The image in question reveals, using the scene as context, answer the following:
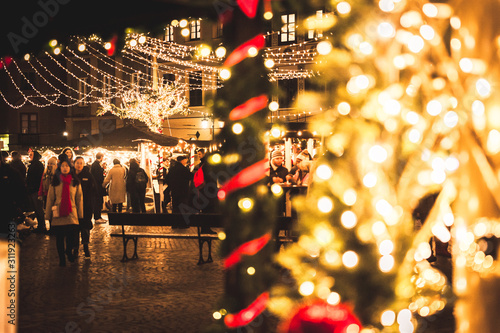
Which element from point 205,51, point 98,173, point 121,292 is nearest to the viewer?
point 205,51

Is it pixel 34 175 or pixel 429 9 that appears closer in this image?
pixel 429 9

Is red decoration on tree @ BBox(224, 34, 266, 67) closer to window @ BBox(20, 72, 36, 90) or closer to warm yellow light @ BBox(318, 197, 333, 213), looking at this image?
warm yellow light @ BBox(318, 197, 333, 213)

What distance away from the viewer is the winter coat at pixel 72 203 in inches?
351

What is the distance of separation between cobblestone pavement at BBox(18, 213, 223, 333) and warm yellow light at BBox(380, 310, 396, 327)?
9.51 feet

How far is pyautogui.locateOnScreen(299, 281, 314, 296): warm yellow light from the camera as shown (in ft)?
10.5

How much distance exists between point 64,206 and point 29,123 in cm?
3826

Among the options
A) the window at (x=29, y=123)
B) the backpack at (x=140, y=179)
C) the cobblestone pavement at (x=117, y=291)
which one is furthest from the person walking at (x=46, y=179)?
the window at (x=29, y=123)

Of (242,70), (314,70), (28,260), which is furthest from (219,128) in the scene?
(28,260)

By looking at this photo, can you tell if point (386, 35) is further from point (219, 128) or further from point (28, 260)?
point (28, 260)

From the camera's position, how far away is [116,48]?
17.1 ft

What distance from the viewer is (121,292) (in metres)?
7.18

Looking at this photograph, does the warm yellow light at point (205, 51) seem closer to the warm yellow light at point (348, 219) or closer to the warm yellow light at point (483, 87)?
the warm yellow light at point (348, 219)

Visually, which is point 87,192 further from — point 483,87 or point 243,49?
point 483,87

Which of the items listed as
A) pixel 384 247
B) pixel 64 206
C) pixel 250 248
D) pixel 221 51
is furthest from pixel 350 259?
pixel 64 206
